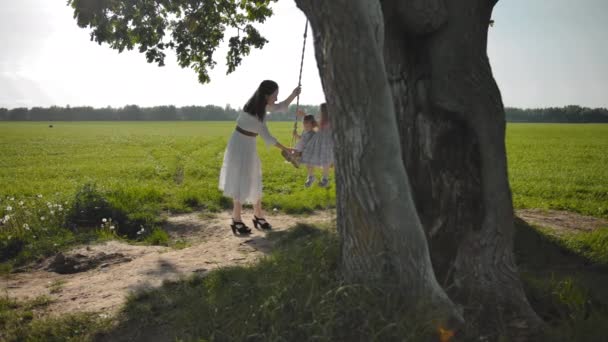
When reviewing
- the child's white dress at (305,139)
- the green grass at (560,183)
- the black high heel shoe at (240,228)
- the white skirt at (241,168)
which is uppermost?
the child's white dress at (305,139)

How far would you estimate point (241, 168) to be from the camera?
6.80 meters

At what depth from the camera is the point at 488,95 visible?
12.5ft

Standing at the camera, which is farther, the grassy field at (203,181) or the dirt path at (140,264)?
the grassy field at (203,181)

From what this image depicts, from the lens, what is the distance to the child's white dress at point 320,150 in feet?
28.2

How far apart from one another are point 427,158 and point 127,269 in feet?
12.8

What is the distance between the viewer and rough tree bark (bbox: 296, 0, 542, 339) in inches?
122

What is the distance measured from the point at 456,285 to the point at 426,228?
0.57 meters

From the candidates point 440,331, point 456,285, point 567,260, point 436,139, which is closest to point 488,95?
point 436,139

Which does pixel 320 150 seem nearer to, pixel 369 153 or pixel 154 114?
pixel 369 153

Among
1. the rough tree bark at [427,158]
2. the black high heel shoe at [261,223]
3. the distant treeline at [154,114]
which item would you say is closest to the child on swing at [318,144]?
the black high heel shoe at [261,223]

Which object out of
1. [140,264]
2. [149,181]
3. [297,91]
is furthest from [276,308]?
[149,181]

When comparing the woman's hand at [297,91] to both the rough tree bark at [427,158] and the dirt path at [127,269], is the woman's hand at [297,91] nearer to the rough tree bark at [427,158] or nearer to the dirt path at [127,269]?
the dirt path at [127,269]

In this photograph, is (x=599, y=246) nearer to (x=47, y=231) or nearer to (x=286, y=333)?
(x=286, y=333)

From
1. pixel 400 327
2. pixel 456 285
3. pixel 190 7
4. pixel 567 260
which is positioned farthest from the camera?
pixel 190 7
